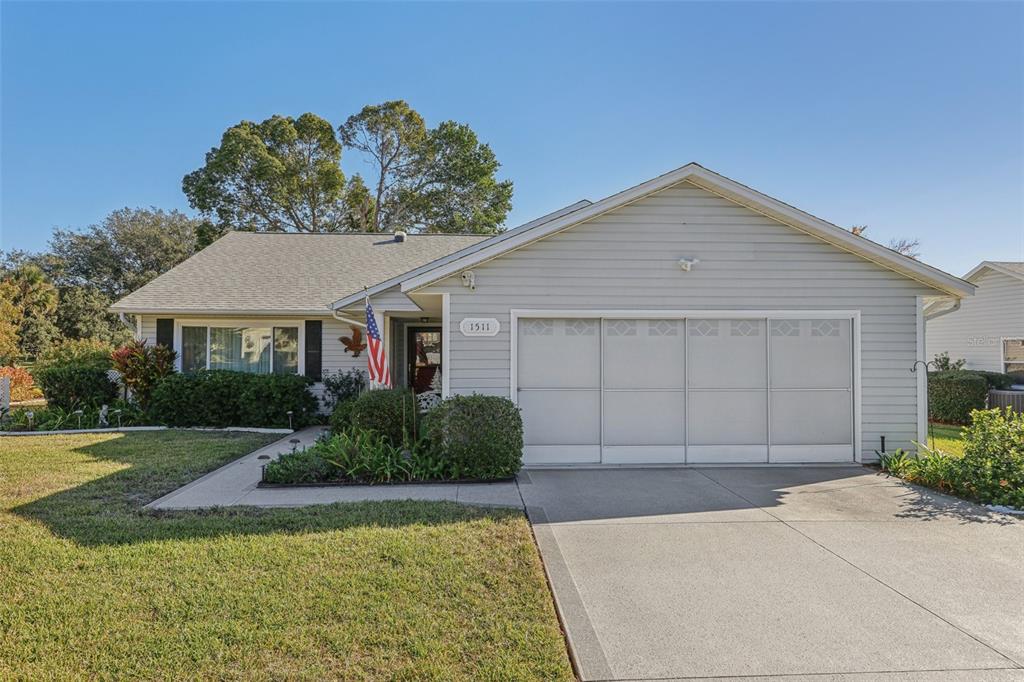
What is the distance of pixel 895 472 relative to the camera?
7.32 meters

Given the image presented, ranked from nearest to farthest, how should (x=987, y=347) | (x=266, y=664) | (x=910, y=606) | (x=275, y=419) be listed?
(x=266, y=664), (x=910, y=606), (x=275, y=419), (x=987, y=347)

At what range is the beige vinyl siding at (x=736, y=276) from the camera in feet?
25.6

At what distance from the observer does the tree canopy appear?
26.4m

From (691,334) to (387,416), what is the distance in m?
4.84

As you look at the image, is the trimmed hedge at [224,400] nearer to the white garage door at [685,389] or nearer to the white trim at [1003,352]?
the white garage door at [685,389]

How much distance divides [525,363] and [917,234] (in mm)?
39123

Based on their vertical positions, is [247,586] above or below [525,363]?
below

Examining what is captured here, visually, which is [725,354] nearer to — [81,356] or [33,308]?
[81,356]

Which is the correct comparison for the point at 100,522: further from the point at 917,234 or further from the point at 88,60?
the point at 917,234

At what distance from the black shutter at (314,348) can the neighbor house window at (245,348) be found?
0.40 meters

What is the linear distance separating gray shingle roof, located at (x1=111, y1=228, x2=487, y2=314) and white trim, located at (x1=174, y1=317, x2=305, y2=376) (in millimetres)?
484

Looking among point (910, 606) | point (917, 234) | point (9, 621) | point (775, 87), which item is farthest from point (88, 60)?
point (917, 234)

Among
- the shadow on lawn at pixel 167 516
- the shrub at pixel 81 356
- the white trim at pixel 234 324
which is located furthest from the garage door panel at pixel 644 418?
the shrub at pixel 81 356

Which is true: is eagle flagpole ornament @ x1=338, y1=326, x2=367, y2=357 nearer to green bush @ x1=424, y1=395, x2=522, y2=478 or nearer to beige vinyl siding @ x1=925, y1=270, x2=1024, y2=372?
green bush @ x1=424, y1=395, x2=522, y2=478
